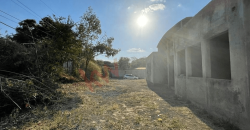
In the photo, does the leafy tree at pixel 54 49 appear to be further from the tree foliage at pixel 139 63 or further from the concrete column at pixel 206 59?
the tree foliage at pixel 139 63

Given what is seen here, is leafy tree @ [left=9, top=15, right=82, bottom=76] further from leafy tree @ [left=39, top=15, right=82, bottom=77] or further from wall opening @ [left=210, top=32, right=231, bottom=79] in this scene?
wall opening @ [left=210, top=32, right=231, bottom=79]

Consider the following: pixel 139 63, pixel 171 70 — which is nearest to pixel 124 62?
pixel 139 63

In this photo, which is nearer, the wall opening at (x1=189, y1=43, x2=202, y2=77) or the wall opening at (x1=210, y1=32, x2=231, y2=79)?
the wall opening at (x1=210, y1=32, x2=231, y2=79)

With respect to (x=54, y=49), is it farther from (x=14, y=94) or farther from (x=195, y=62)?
(x=195, y=62)

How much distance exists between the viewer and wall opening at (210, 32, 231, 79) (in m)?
4.86

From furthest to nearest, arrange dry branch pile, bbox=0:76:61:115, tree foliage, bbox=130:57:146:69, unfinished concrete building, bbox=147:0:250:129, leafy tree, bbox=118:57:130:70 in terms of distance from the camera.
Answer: tree foliage, bbox=130:57:146:69, leafy tree, bbox=118:57:130:70, dry branch pile, bbox=0:76:61:115, unfinished concrete building, bbox=147:0:250:129

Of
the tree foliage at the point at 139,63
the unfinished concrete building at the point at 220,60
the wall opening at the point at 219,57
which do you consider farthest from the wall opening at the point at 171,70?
the tree foliage at the point at 139,63

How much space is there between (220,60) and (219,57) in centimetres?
12

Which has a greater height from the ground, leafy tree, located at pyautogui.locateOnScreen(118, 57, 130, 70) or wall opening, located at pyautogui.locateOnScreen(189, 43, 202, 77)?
leafy tree, located at pyautogui.locateOnScreen(118, 57, 130, 70)

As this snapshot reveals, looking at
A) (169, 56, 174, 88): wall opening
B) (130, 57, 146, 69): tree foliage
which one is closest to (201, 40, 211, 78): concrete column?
(169, 56, 174, 88): wall opening

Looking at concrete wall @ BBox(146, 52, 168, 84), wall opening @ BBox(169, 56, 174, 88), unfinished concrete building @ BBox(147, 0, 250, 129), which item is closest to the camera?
unfinished concrete building @ BBox(147, 0, 250, 129)

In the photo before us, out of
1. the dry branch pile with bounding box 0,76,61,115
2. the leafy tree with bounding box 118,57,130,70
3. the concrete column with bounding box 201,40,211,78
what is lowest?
the dry branch pile with bounding box 0,76,61,115

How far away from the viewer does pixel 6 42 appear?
6.87 metres

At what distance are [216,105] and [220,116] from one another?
354mm
